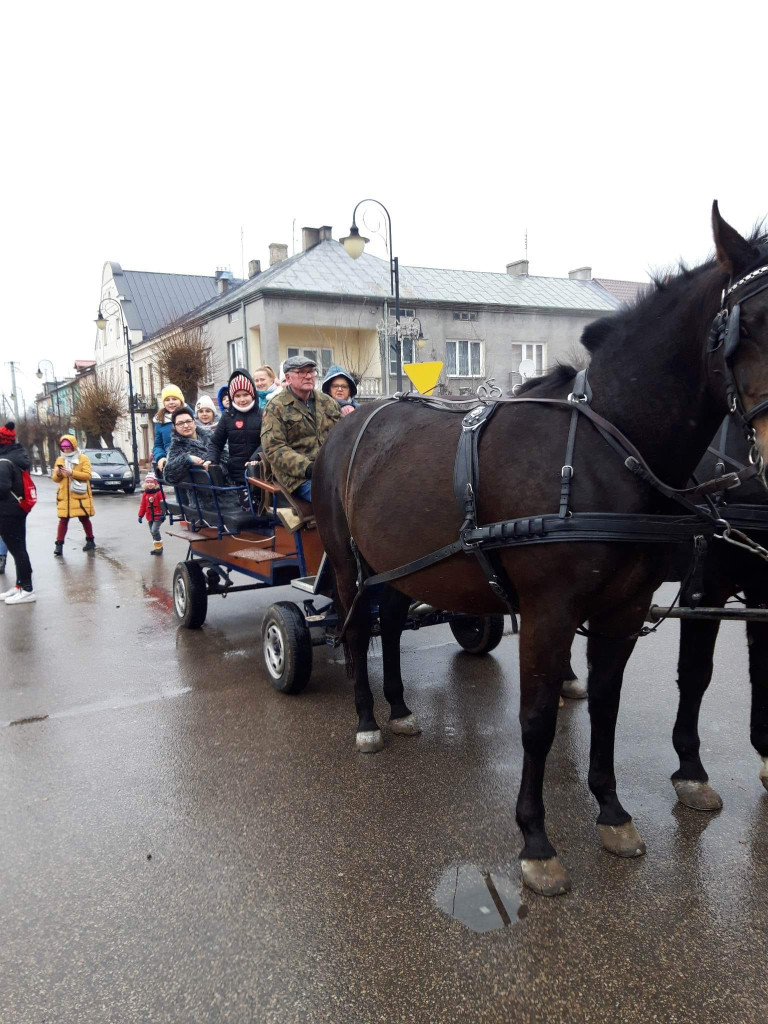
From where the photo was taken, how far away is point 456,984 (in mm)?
2188

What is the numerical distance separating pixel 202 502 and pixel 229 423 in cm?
78

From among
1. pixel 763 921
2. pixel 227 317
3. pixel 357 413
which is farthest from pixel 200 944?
pixel 227 317

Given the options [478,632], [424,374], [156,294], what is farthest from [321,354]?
[478,632]

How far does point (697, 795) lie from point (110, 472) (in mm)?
25509

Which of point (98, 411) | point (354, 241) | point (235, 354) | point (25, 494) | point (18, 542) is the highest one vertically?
point (354, 241)

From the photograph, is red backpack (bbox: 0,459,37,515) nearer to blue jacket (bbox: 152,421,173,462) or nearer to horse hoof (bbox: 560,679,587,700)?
blue jacket (bbox: 152,421,173,462)

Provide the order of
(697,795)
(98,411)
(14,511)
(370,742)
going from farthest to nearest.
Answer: (98,411) < (14,511) < (370,742) < (697,795)

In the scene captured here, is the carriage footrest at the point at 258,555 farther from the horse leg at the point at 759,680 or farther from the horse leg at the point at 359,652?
the horse leg at the point at 759,680

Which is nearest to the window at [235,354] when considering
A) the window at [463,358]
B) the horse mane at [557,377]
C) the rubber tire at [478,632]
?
the window at [463,358]

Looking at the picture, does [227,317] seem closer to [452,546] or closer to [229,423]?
[229,423]

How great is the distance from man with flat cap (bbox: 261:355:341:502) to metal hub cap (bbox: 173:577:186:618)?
7.52 ft

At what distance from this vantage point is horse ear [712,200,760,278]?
212 cm

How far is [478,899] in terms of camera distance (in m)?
2.60

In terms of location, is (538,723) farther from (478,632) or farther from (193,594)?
(193,594)
